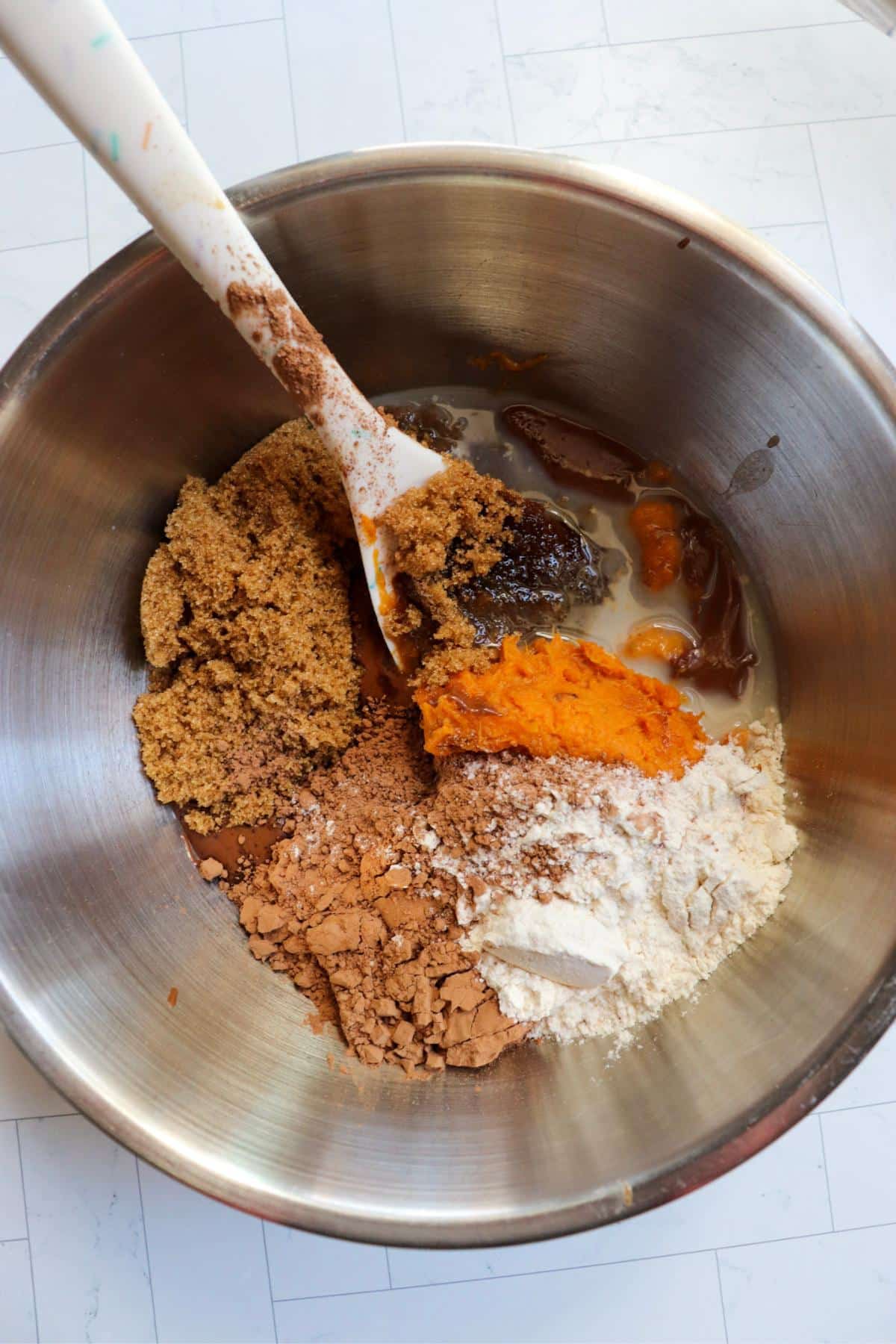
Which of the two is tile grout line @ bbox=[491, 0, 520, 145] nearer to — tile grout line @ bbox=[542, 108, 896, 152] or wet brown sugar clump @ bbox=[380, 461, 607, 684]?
tile grout line @ bbox=[542, 108, 896, 152]

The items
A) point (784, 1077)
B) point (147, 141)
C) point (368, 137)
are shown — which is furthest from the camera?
point (368, 137)

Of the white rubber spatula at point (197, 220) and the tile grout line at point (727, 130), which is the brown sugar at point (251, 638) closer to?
the white rubber spatula at point (197, 220)

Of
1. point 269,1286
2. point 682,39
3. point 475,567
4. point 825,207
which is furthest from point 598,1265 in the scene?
point 682,39

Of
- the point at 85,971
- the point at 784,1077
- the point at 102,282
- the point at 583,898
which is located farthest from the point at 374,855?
the point at 102,282

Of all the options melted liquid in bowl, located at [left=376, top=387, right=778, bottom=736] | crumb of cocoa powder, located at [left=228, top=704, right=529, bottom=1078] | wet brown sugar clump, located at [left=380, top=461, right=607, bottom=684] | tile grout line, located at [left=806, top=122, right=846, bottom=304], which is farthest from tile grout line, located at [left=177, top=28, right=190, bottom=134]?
crumb of cocoa powder, located at [left=228, top=704, right=529, bottom=1078]

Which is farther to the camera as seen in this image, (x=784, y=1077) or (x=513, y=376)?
(x=513, y=376)

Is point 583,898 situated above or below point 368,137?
below

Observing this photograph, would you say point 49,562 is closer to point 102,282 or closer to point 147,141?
point 102,282
